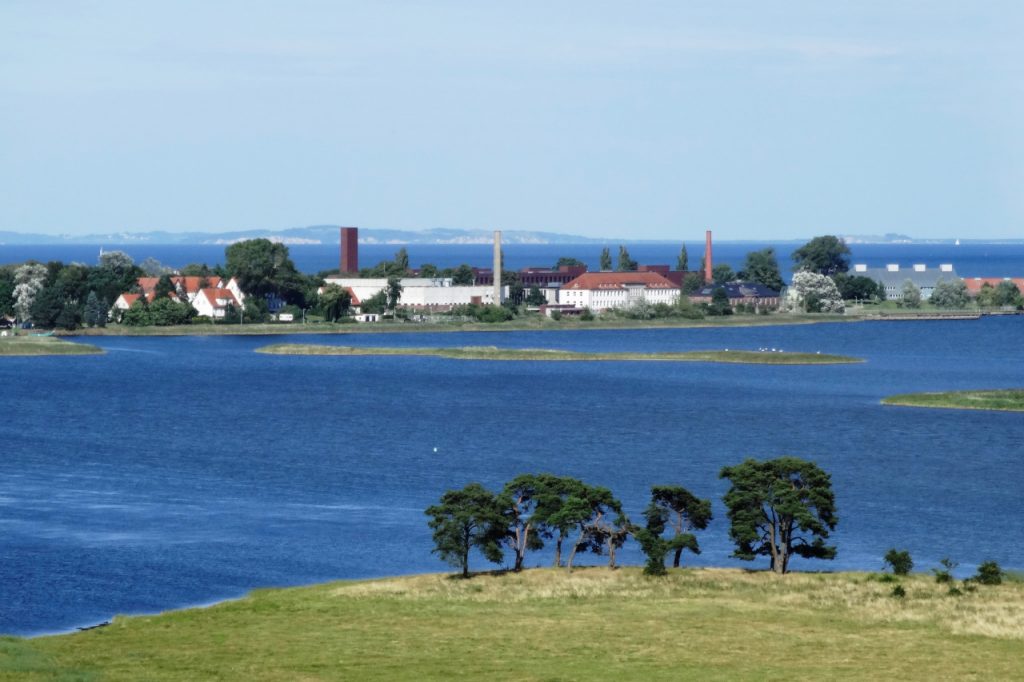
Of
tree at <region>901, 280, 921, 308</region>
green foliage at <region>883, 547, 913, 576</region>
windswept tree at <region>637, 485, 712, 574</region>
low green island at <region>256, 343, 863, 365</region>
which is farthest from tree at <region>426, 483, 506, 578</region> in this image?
tree at <region>901, 280, 921, 308</region>

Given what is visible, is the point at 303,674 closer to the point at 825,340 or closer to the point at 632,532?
the point at 632,532

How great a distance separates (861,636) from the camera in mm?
35750

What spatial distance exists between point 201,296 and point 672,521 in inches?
4529

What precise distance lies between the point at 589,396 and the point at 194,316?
6754 centimetres

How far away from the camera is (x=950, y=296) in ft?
647

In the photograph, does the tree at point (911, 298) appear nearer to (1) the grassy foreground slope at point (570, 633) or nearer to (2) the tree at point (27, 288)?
(2) the tree at point (27, 288)

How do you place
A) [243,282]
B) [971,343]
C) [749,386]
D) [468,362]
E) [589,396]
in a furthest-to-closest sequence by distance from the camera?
[243,282], [971,343], [468,362], [749,386], [589,396]

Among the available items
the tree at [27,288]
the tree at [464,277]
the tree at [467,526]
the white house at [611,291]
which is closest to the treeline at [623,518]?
the tree at [467,526]

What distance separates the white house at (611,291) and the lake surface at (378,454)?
5536 cm

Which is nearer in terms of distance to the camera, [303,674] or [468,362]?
[303,674]

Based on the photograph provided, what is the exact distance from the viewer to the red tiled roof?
18012cm

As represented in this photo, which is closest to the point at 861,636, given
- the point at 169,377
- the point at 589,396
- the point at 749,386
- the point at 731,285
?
the point at 589,396

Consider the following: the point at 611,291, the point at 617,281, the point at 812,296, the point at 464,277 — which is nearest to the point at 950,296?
the point at 812,296

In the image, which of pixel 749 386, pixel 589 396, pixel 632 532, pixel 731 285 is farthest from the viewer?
pixel 731 285
